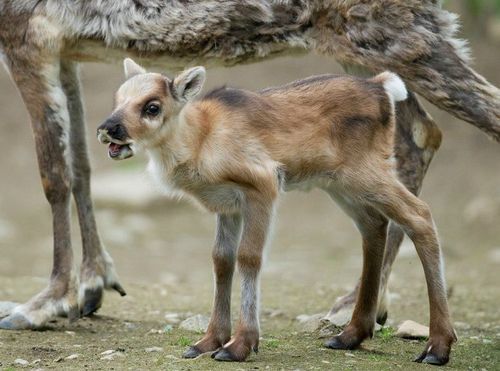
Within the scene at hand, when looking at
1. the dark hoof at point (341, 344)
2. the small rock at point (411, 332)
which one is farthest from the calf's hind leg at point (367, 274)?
the small rock at point (411, 332)

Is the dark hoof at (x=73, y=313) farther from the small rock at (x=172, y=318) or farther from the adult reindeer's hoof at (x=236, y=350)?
the adult reindeer's hoof at (x=236, y=350)

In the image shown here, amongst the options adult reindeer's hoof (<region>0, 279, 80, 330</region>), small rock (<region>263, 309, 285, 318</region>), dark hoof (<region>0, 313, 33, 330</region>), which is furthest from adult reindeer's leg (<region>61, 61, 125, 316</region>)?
small rock (<region>263, 309, 285, 318</region>)

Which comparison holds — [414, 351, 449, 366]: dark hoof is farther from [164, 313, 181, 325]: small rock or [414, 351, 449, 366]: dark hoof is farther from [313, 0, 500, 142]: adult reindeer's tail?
[164, 313, 181, 325]: small rock

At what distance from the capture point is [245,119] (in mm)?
7234

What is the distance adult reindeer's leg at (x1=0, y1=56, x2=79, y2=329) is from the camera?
29.7 ft

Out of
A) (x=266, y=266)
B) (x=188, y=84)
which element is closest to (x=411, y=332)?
(x=188, y=84)

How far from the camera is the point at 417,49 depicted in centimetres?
850

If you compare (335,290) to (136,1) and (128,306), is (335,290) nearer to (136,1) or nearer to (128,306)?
(128,306)

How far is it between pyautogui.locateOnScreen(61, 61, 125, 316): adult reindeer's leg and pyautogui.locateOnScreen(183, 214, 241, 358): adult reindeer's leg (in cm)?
243

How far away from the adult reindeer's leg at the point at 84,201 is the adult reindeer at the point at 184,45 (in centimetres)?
24

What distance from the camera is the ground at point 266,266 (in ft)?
25.5

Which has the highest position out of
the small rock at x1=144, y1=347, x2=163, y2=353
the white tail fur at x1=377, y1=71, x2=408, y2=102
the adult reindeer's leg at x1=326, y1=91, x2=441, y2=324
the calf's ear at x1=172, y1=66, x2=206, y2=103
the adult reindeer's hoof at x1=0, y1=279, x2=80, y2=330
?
the calf's ear at x1=172, y1=66, x2=206, y2=103

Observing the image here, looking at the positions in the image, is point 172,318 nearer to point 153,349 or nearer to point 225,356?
point 153,349

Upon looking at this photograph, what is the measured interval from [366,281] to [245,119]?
1.50 meters
